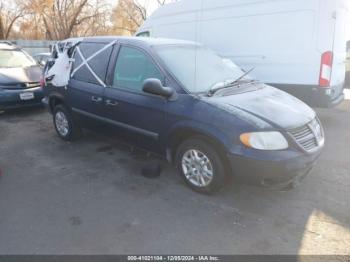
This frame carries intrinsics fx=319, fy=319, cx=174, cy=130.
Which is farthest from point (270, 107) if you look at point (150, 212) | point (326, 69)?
point (326, 69)

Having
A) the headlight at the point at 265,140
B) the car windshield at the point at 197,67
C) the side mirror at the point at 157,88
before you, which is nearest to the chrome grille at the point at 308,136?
the headlight at the point at 265,140

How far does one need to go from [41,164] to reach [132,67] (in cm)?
193

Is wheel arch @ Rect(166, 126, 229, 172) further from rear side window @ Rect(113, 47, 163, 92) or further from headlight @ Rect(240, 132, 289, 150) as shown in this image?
rear side window @ Rect(113, 47, 163, 92)

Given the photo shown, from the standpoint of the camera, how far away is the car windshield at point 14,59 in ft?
26.3

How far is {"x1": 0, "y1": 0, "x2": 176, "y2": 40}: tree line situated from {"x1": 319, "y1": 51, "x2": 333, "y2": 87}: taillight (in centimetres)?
2719

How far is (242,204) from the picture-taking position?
343 centimetres

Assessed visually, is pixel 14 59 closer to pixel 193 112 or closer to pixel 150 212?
pixel 193 112

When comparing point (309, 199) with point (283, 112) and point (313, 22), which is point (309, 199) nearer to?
point (283, 112)

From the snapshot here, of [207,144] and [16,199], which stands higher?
[207,144]

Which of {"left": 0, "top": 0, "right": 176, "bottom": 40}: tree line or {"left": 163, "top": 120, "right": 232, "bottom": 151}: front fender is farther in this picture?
{"left": 0, "top": 0, "right": 176, "bottom": 40}: tree line

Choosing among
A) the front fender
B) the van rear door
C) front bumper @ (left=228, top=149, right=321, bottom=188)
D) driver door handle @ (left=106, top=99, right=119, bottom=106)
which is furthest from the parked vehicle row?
the van rear door

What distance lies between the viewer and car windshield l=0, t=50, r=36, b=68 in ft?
26.3

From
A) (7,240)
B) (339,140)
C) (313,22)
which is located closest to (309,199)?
(339,140)

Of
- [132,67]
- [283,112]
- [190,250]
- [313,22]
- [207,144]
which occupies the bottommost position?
[190,250]
